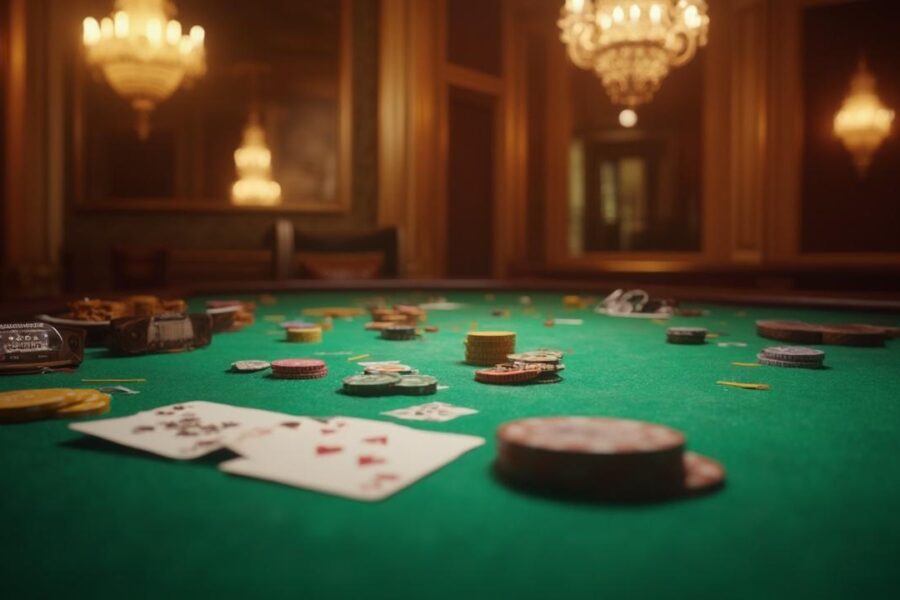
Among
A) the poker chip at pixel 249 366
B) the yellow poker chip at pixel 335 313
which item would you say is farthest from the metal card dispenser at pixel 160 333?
the yellow poker chip at pixel 335 313

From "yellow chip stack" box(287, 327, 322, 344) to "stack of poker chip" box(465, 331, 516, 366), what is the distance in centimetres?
86

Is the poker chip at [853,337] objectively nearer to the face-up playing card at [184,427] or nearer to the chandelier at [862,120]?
the face-up playing card at [184,427]

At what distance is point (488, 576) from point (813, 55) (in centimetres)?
978

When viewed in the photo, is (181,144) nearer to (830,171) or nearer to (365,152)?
(365,152)

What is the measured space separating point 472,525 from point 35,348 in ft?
6.13

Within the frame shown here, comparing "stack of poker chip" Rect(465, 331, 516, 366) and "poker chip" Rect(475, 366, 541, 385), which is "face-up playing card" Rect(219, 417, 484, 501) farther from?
"stack of poker chip" Rect(465, 331, 516, 366)

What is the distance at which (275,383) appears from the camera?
85.0 inches

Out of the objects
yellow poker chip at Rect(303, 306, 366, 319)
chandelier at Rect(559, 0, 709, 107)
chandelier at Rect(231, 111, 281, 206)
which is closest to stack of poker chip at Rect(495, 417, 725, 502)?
yellow poker chip at Rect(303, 306, 366, 319)

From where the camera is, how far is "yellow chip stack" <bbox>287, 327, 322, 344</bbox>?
3127 millimetres

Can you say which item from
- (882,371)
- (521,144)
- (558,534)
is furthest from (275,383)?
(521,144)

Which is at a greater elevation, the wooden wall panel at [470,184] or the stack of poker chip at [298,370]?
the wooden wall panel at [470,184]

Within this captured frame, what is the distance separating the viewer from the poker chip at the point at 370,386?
6.44 ft

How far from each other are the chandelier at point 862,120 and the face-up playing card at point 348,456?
872cm

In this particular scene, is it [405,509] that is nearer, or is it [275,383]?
[405,509]
